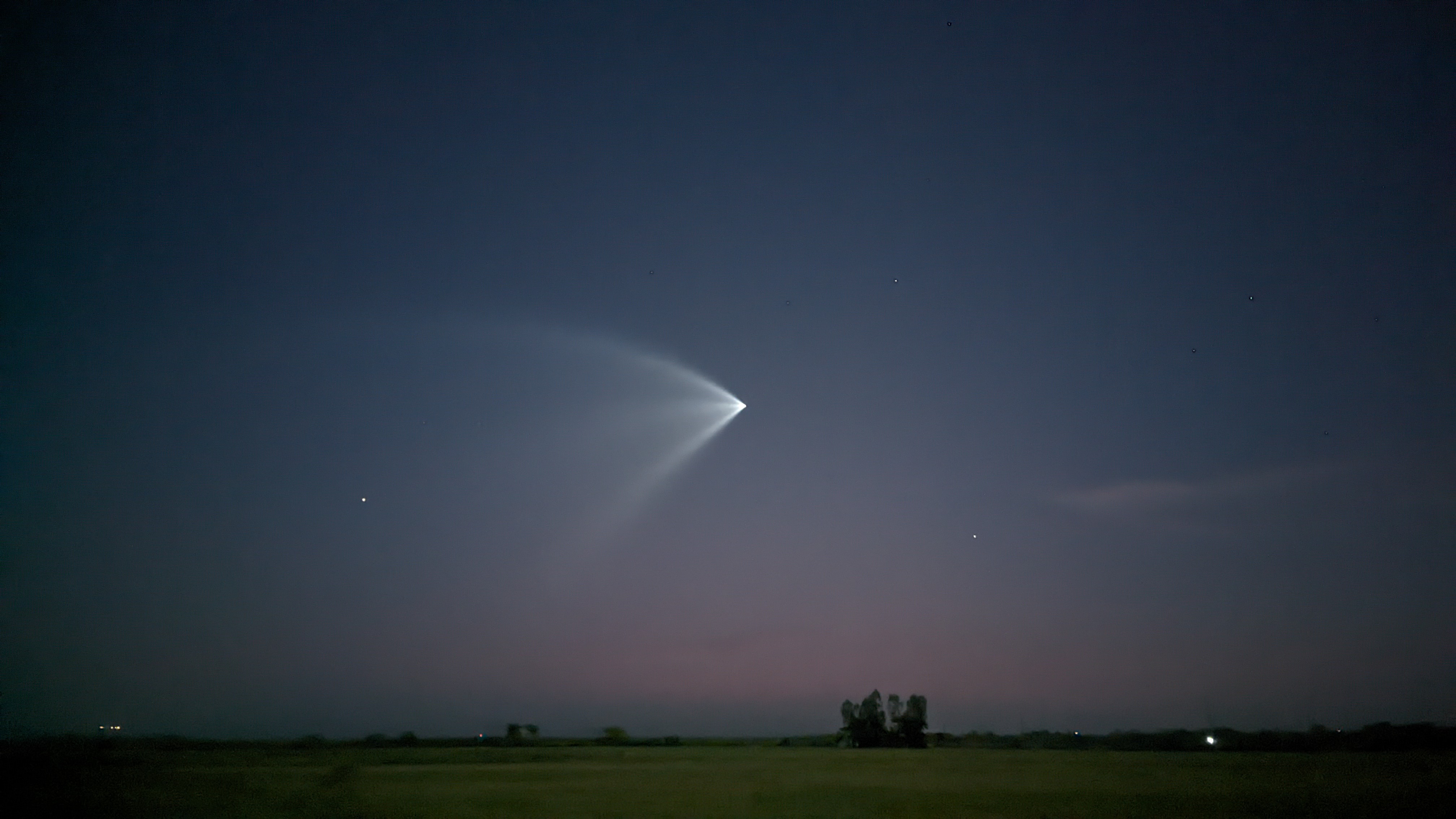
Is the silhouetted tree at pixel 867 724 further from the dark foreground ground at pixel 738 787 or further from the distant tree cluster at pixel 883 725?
the dark foreground ground at pixel 738 787

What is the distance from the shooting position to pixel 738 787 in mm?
38406

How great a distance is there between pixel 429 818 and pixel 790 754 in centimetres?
5348

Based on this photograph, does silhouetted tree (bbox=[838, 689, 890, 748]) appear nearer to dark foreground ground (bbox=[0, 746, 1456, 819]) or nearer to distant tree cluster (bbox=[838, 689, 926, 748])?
distant tree cluster (bbox=[838, 689, 926, 748])

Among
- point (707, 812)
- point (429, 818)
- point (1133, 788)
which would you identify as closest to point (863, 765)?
point (1133, 788)

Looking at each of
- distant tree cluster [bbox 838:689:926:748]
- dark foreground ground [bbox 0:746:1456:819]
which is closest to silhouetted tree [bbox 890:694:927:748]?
distant tree cluster [bbox 838:689:926:748]

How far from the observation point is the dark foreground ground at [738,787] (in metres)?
29.7

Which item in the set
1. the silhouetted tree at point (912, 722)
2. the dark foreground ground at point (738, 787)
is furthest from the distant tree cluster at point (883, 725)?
the dark foreground ground at point (738, 787)

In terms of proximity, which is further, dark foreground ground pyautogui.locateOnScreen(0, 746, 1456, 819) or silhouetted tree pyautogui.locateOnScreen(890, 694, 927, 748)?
silhouetted tree pyautogui.locateOnScreen(890, 694, 927, 748)

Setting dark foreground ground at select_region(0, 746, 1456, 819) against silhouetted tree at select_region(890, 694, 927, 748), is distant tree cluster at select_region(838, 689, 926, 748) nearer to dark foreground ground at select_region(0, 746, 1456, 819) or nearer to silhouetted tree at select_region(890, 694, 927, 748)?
silhouetted tree at select_region(890, 694, 927, 748)

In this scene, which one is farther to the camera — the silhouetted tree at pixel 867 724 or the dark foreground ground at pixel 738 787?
the silhouetted tree at pixel 867 724

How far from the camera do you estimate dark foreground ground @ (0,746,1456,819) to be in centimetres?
2967

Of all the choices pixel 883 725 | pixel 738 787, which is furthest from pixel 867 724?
pixel 738 787

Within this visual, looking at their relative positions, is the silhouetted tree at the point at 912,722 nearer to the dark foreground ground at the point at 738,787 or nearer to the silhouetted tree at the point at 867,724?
the silhouetted tree at the point at 867,724

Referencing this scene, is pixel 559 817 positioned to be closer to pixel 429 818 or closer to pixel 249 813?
pixel 429 818
